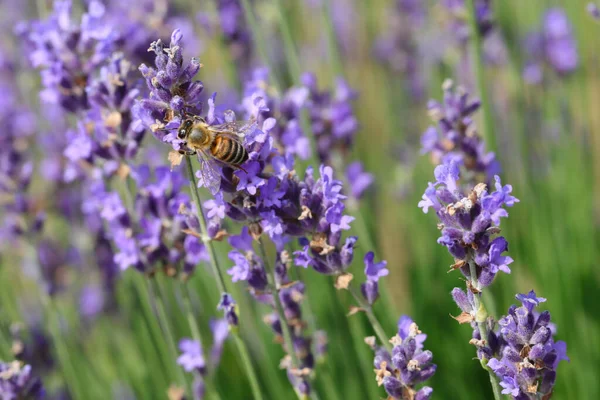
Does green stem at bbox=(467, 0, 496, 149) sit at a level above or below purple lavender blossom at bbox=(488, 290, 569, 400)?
above

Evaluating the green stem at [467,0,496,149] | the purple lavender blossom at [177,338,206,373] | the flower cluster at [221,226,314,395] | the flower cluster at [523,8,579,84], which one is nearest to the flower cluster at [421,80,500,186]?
the green stem at [467,0,496,149]

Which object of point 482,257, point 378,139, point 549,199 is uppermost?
point 378,139

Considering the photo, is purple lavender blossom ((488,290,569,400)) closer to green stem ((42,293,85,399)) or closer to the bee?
the bee

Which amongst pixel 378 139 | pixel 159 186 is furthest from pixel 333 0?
pixel 159 186

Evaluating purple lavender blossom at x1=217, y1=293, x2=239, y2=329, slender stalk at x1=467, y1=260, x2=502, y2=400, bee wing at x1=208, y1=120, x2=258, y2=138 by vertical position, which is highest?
bee wing at x1=208, y1=120, x2=258, y2=138

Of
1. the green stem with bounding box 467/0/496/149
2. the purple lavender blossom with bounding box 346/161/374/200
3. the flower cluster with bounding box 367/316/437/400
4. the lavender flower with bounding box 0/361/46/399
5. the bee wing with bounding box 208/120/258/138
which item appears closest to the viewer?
the flower cluster with bounding box 367/316/437/400

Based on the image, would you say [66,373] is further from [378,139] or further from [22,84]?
[378,139]

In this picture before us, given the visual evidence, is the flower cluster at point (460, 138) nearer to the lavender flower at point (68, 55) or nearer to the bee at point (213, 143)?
the bee at point (213, 143)
